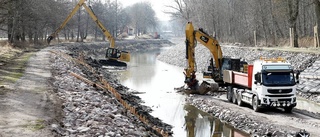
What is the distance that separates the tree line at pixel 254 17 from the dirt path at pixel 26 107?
25.2 m

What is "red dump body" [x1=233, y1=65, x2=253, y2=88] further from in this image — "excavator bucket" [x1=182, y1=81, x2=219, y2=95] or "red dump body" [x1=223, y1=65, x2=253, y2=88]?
"excavator bucket" [x1=182, y1=81, x2=219, y2=95]

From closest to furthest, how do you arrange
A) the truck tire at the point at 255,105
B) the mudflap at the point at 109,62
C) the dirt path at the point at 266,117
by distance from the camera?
1. the dirt path at the point at 266,117
2. the truck tire at the point at 255,105
3. the mudflap at the point at 109,62

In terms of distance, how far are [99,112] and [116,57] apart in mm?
35511

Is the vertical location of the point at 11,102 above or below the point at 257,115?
above

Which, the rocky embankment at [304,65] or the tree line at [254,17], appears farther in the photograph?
the tree line at [254,17]

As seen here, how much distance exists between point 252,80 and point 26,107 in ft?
43.5

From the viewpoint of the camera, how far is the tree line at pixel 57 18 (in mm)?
44938

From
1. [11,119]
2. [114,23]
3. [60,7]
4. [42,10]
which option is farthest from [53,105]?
[114,23]

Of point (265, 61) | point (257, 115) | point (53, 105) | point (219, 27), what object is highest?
point (219, 27)

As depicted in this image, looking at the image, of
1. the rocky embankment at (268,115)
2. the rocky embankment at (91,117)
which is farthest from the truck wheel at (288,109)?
the rocky embankment at (91,117)

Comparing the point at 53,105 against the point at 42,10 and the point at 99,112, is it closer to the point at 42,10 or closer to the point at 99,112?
the point at 99,112

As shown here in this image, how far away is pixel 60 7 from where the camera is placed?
7025 centimetres

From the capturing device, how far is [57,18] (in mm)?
67688

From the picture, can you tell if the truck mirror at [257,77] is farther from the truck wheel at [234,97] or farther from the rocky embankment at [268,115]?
the truck wheel at [234,97]
